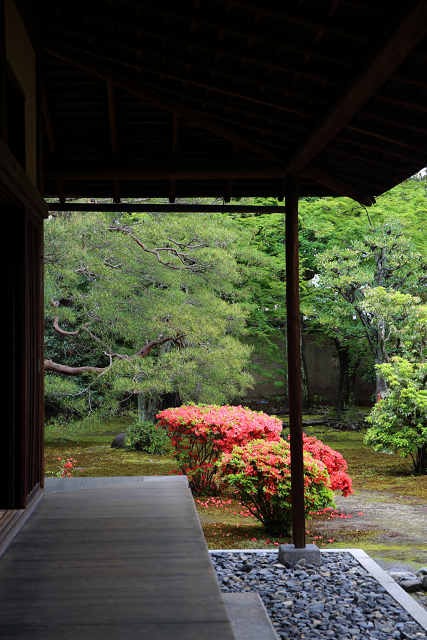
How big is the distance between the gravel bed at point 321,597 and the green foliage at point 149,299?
3917mm

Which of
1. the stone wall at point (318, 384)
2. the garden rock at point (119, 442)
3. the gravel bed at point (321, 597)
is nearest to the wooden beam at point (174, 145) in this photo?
the gravel bed at point (321, 597)

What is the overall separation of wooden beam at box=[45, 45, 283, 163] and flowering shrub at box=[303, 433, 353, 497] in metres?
3.09

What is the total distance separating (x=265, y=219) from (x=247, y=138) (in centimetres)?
889

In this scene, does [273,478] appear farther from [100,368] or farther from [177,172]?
[100,368]

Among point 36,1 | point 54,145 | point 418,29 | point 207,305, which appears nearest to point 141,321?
point 207,305

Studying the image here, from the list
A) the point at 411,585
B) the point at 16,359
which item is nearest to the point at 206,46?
the point at 16,359

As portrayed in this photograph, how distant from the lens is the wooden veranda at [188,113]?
8.33ft

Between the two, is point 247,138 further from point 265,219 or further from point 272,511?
point 265,219

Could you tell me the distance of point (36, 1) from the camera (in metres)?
3.03

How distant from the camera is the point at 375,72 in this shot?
2.39 metres

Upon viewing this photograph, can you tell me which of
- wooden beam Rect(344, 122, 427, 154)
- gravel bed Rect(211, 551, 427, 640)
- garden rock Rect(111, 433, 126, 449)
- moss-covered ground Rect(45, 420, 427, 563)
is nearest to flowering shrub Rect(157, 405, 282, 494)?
moss-covered ground Rect(45, 420, 427, 563)

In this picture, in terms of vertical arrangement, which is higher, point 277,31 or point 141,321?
point 277,31

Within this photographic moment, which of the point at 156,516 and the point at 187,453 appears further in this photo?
the point at 187,453

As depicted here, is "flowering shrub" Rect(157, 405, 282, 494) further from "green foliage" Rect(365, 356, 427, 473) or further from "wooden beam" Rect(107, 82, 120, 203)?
"wooden beam" Rect(107, 82, 120, 203)
